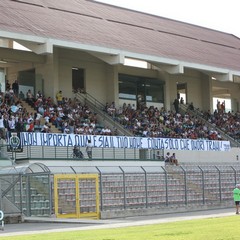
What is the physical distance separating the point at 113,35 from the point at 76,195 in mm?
19552

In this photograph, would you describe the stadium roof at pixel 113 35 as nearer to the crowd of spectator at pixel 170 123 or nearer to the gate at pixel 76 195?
the crowd of spectator at pixel 170 123

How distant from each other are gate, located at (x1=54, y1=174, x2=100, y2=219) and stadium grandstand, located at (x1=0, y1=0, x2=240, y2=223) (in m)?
0.05

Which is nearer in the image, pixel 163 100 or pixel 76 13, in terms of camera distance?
pixel 76 13

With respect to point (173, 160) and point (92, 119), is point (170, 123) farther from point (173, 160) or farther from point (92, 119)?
point (92, 119)

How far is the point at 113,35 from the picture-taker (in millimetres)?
46094

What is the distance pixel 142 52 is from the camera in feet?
148

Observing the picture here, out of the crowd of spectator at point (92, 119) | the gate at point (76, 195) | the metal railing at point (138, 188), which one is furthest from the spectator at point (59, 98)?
the gate at point (76, 195)

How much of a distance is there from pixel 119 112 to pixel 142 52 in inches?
177

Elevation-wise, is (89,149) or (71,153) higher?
(89,149)

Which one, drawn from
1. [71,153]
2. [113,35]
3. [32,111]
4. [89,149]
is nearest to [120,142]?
[89,149]

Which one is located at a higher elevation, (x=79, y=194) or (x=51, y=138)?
(x=51, y=138)

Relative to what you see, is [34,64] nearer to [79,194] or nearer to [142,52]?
[142,52]

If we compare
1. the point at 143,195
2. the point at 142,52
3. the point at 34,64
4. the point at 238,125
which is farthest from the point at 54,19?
the point at 238,125

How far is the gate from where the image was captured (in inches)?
1120
